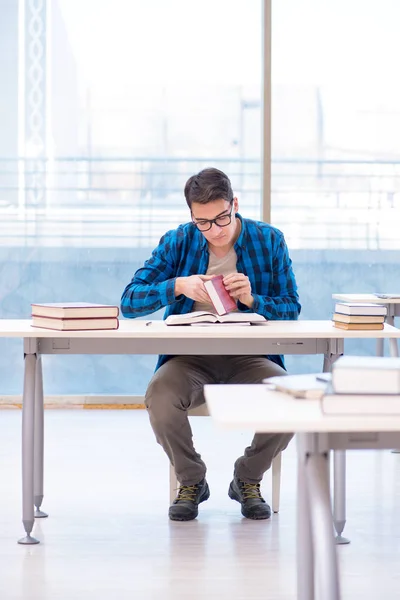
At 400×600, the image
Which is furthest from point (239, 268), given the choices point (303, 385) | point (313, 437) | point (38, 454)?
point (313, 437)

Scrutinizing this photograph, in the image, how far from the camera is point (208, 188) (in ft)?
9.75

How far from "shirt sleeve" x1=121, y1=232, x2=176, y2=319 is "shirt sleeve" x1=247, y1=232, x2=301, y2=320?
320 millimetres

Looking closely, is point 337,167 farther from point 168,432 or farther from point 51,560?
point 51,560

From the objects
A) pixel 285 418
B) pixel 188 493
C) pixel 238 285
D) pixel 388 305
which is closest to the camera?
pixel 285 418

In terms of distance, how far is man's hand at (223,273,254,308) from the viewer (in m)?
2.93

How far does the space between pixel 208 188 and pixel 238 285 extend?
323 millimetres

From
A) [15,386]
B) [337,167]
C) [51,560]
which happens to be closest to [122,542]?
[51,560]

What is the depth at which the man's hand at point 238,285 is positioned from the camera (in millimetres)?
2928

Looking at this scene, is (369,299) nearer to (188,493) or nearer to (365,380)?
(188,493)

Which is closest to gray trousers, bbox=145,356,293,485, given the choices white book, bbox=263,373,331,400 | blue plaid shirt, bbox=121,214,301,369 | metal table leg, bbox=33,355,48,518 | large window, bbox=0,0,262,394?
blue plaid shirt, bbox=121,214,301,369

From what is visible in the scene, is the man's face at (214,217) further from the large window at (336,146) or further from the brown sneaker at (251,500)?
the large window at (336,146)

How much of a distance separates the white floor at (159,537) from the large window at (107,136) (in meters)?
1.43

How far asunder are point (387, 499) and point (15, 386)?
8.83ft

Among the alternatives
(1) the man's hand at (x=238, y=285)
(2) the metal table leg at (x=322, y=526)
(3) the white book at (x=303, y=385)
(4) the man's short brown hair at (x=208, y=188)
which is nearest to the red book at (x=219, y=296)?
(1) the man's hand at (x=238, y=285)
